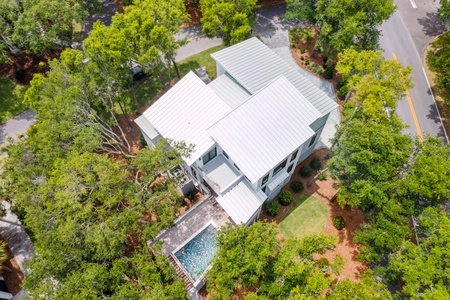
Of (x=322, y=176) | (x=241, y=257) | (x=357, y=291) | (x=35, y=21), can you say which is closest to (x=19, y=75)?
(x=35, y=21)

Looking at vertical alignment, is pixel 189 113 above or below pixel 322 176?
above

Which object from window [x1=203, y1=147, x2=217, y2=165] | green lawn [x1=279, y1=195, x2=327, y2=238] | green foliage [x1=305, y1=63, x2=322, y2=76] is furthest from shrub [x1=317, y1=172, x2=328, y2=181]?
green foliage [x1=305, y1=63, x2=322, y2=76]

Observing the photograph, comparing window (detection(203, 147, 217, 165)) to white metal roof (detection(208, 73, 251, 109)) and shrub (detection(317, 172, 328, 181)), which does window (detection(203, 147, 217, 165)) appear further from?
shrub (detection(317, 172, 328, 181))

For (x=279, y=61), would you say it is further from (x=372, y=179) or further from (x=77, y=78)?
(x=77, y=78)

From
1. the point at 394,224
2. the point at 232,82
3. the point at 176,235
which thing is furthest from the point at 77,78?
the point at 394,224

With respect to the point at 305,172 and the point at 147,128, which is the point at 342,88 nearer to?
the point at 305,172

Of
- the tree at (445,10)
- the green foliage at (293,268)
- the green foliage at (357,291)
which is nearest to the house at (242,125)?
the green foliage at (293,268)
